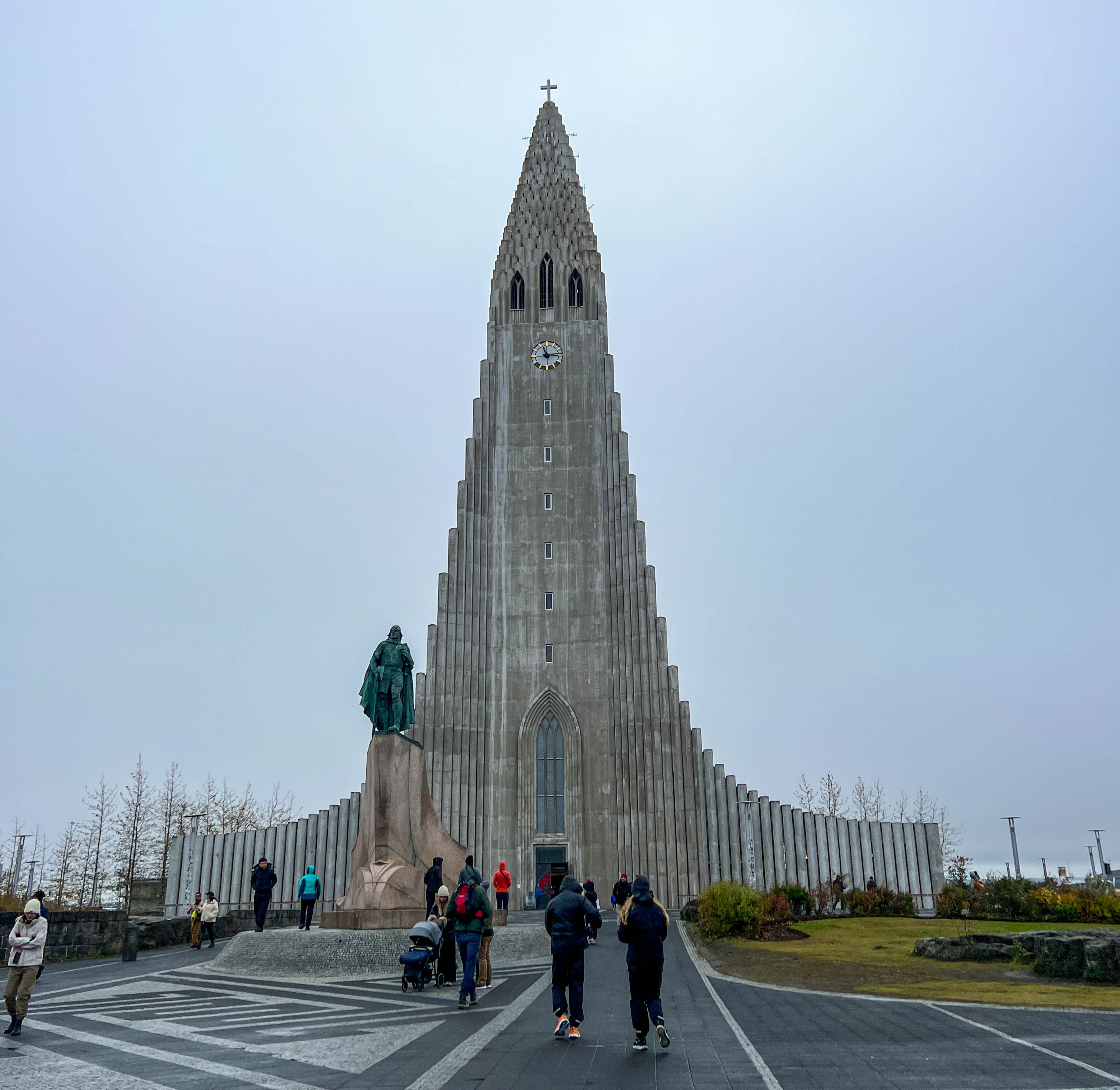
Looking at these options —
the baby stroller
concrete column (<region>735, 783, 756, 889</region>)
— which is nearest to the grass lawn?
the baby stroller

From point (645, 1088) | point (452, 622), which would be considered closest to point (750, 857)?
point (452, 622)

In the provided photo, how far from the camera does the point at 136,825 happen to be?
168ft

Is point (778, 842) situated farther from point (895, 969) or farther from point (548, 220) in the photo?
point (548, 220)

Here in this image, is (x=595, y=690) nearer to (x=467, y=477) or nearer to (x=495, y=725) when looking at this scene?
(x=495, y=725)

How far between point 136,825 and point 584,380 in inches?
1335

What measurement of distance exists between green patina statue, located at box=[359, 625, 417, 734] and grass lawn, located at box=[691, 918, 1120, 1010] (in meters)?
7.77

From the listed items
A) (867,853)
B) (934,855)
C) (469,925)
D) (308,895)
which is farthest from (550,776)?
(469,925)

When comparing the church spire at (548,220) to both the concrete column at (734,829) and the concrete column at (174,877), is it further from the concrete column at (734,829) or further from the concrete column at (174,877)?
the concrete column at (174,877)

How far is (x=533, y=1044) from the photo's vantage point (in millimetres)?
8914

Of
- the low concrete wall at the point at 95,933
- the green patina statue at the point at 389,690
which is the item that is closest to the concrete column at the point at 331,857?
the low concrete wall at the point at 95,933

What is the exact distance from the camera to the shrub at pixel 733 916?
21625mm

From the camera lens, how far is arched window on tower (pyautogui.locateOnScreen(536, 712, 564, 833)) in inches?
1544

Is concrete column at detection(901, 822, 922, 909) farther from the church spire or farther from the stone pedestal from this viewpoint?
the church spire

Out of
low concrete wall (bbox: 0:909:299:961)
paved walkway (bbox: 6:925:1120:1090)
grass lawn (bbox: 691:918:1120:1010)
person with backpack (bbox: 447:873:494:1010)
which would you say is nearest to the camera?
paved walkway (bbox: 6:925:1120:1090)
